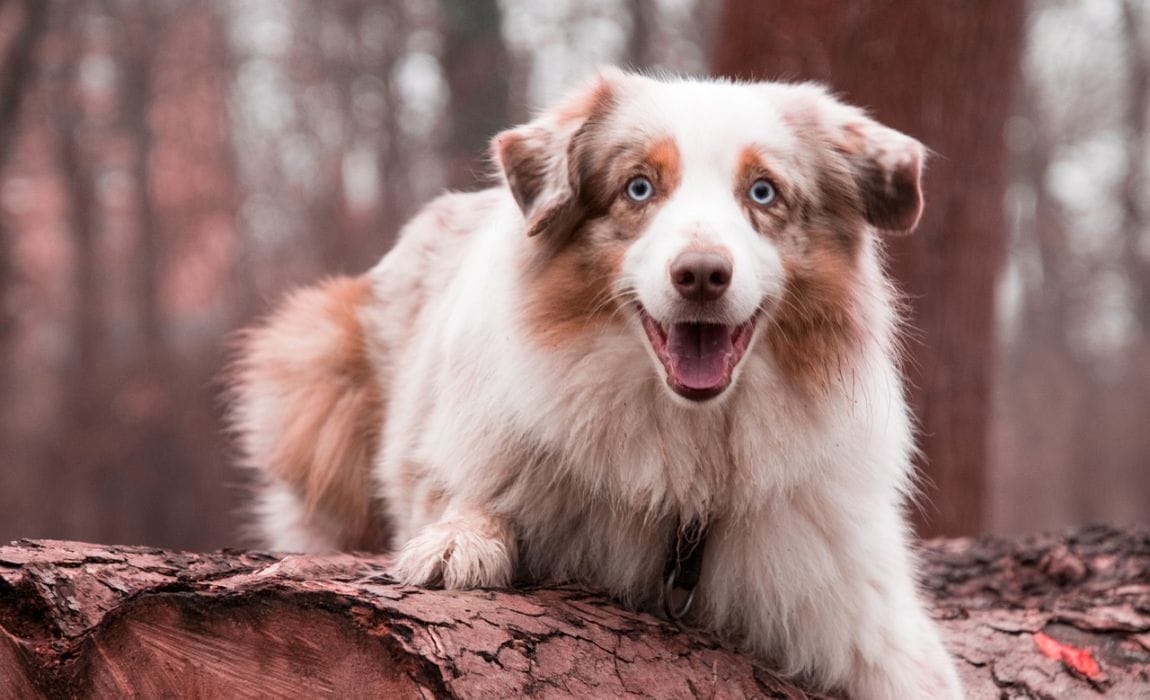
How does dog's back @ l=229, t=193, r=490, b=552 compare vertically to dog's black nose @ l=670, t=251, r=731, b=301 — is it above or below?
below

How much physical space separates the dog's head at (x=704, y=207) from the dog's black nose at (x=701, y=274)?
0.06m

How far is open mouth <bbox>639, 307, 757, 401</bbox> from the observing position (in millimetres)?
2977

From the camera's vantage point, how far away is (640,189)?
315cm

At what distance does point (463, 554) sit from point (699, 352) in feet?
2.64

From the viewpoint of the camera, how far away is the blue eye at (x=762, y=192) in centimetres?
313

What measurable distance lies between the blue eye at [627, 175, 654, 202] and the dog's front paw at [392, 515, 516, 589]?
3.19ft

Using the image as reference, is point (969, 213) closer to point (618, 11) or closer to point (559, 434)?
point (559, 434)

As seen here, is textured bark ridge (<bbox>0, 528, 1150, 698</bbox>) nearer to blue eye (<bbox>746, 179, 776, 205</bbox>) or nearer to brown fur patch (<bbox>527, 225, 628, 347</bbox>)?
brown fur patch (<bbox>527, 225, 628, 347</bbox>)

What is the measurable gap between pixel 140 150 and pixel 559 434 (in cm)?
1203

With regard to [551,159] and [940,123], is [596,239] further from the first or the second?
[940,123]

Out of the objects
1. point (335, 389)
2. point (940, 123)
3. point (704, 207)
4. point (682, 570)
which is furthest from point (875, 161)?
point (940, 123)

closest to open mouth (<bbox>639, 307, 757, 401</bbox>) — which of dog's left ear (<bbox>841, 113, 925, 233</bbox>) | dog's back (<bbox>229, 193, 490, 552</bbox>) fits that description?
dog's left ear (<bbox>841, 113, 925, 233</bbox>)

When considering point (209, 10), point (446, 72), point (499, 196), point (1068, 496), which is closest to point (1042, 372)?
point (1068, 496)

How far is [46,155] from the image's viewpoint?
1298 centimetres
